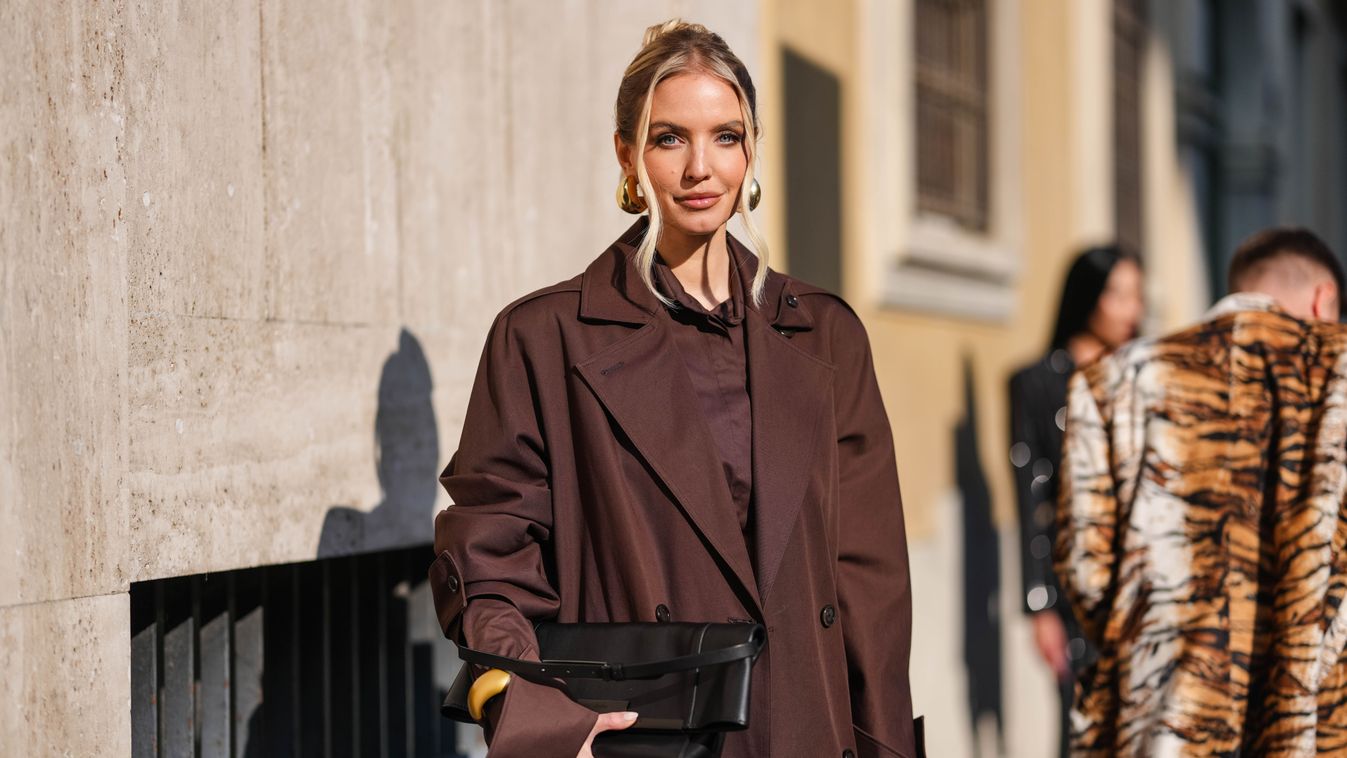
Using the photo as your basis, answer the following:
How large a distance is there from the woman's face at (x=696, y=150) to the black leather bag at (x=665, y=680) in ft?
2.17

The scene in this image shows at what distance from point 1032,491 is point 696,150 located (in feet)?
12.2

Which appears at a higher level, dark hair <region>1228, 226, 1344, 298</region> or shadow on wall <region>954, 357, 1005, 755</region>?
dark hair <region>1228, 226, 1344, 298</region>

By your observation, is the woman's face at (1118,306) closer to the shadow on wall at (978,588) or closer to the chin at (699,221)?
the shadow on wall at (978,588)

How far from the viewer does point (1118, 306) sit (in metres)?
6.36

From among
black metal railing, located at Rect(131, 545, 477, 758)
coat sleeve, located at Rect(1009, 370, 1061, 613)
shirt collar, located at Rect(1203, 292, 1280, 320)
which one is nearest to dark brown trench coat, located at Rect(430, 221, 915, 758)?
black metal railing, located at Rect(131, 545, 477, 758)

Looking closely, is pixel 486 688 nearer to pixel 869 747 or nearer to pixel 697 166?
pixel 869 747

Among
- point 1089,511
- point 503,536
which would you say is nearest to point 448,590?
point 503,536

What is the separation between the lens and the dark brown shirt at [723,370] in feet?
8.95

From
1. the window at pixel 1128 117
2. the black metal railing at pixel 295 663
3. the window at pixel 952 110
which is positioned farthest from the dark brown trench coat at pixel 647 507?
the window at pixel 1128 117

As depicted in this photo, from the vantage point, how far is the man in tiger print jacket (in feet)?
12.9

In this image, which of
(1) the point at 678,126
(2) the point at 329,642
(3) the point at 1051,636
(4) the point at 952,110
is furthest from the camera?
(4) the point at 952,110

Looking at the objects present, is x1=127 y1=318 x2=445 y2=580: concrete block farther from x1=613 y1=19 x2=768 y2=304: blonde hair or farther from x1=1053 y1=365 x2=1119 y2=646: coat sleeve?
x1=1053 y1=365 x2=1119 y2=646: coat sleeve

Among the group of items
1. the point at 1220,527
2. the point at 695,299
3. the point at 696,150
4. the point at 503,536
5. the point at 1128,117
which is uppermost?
the point at 1128,117

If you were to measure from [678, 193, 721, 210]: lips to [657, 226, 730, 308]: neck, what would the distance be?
0.33 feet
